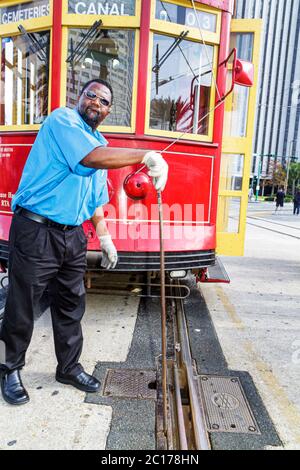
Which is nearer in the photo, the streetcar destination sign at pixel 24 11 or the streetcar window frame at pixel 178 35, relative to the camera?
the streetcar window frame at pixel 178 35

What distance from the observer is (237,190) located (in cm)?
437

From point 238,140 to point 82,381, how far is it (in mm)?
2890

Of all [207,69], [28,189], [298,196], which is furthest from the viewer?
[298,196]

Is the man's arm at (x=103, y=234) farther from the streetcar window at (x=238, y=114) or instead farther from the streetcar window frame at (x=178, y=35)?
the streetcar window at (x=238, y=114)

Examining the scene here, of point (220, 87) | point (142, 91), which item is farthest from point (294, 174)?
point (142, 91)

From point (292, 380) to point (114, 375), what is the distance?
1308 millimetres

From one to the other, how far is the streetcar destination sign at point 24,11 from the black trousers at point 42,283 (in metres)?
2.14

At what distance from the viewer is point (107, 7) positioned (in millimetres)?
3354

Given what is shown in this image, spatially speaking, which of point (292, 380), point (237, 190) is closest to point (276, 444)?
point (292, 380)

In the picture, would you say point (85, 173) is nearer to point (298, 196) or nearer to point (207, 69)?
point (207, 69)

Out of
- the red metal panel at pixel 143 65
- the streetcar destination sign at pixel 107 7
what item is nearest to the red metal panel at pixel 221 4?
the red metal panel at pixel 143 65

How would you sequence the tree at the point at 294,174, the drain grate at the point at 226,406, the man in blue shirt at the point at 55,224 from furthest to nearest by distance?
the tree at the point at 294,174 → the drain grate at the point at 226,406 → the man in blue shirt at the point at 55,224

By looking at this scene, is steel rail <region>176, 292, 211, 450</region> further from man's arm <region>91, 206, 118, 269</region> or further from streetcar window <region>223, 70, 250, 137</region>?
streetcar window <region>223, 70, 250, 137</region>

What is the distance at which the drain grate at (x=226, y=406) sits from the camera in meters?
2.34
